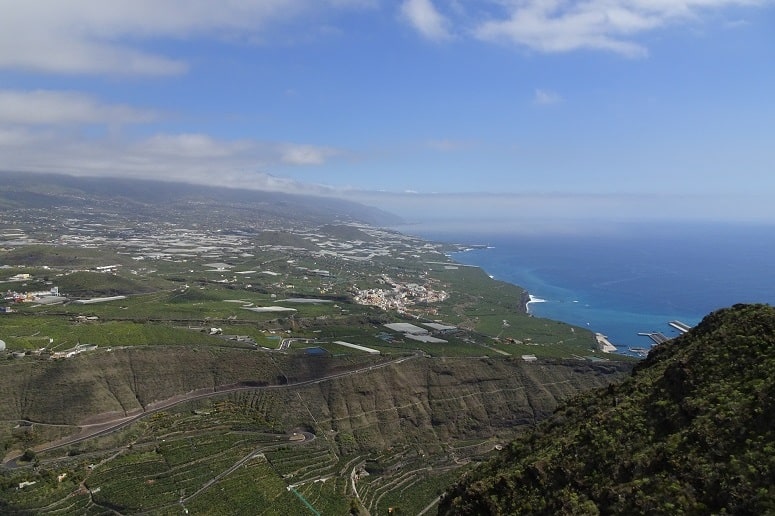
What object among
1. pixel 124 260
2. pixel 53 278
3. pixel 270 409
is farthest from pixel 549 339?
pixel 124 260

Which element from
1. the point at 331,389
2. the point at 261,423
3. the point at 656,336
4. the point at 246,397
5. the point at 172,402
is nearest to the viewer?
the point at 261,423

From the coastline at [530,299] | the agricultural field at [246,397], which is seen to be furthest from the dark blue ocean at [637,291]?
the agricultural field at [246,397]

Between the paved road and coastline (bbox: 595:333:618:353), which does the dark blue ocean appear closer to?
coastline (bbox: 595:333:618:353)

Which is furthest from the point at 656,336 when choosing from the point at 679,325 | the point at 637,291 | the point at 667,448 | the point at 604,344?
the point at 667,448

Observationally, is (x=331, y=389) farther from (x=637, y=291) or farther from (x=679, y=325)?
(x=637, y=291)

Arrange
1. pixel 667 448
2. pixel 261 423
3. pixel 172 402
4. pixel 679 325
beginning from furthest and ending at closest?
pixel 679 325 → pixel 172 402 → pixel 261 423 → pixel 667 448

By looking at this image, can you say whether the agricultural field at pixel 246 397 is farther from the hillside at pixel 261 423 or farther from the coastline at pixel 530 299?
the coastline at pixel 530 299

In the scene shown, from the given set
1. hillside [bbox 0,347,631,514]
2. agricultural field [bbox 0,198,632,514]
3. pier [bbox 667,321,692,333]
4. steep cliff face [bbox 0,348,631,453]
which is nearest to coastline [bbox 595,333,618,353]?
agricultural field [bbox 0,198,632,514]

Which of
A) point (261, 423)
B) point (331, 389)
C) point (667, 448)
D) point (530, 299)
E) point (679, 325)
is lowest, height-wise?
point (261, 423)

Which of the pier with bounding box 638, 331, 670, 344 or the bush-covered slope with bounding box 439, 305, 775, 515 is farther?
the pier with bounding box 638, 331, 670, 344

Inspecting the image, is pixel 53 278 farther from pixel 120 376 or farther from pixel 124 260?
pixel 120 376
